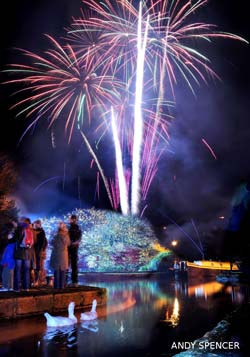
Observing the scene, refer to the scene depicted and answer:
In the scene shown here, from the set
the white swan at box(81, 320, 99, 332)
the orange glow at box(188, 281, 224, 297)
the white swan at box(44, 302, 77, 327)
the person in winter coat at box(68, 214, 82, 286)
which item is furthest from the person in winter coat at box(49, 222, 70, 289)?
the orange glow at box(188, 281, 224, 297)

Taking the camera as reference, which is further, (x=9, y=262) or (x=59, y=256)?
(x=59, y=256)

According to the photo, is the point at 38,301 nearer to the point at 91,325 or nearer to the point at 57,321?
the point at 57,321

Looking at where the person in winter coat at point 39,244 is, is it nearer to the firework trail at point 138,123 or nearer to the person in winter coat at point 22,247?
the person in winter coat at point 22,247

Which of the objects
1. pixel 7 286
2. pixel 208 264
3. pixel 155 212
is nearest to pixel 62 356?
pixel 7 286

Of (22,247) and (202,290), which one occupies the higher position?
(22,247)

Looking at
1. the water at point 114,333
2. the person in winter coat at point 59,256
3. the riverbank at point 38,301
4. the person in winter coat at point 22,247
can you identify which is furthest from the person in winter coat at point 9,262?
the water at point 114,333

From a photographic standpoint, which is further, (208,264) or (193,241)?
(193,241)

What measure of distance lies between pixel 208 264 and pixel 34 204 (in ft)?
64.3

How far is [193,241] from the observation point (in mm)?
61938

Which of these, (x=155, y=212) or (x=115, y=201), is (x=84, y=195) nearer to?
(x=115, y=201)

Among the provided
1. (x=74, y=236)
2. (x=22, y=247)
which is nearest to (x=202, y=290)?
(x=74, y=236)

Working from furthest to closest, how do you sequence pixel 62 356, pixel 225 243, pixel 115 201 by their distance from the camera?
pixel 225 243
pixel 115 201
pixel 62 356

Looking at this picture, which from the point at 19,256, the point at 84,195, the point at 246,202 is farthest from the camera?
the point at 246,202

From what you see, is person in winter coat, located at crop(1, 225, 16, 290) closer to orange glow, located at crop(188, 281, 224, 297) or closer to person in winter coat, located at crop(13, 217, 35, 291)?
person in winter coat, located at crop(13, 217, 35, 291)
